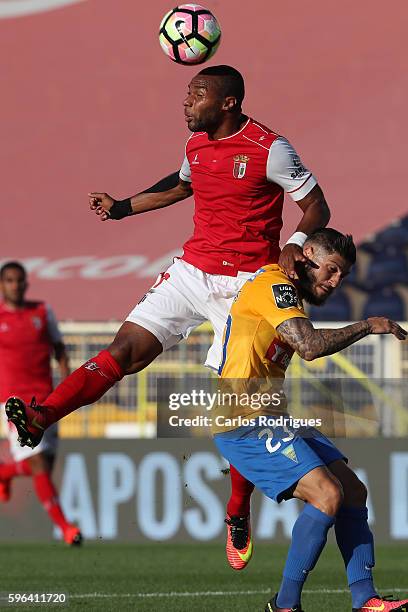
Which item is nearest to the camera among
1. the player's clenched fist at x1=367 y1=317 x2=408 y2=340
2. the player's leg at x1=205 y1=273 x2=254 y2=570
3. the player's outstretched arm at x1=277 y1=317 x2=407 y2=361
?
the player's clenched fist at x1=367 y1=317 x2=408 y2=340

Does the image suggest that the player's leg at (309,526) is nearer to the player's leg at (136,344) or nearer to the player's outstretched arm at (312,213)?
the player's outstretched arm at (312,213)

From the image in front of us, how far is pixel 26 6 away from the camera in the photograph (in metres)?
20.0

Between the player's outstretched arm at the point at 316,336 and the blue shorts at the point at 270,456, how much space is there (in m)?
0.41

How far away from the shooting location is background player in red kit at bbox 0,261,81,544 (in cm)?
1241

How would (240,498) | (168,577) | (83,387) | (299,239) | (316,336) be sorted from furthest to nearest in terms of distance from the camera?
(168,577), (240,498), (83,387), (299,239), (316,336)

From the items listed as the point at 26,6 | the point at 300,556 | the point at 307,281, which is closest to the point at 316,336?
the point at 307,281

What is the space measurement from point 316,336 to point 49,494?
19.7 ft

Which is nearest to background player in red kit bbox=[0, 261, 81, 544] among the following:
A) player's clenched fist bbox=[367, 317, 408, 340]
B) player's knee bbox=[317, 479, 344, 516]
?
player's knee bbox=[317, 479, 344, 516]

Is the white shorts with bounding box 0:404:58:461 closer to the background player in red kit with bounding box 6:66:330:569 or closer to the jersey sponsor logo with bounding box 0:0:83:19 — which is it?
the background player in red kit with bounding box 6:66:330:569

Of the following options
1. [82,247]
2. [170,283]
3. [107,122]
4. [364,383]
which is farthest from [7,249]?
[170,283]

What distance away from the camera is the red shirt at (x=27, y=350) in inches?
496

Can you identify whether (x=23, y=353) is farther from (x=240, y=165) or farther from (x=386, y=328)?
(x=386, y=328)

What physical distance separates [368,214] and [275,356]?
1107 cm

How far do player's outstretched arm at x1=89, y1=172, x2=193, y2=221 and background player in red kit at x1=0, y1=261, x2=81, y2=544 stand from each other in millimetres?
3835
